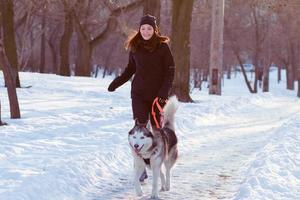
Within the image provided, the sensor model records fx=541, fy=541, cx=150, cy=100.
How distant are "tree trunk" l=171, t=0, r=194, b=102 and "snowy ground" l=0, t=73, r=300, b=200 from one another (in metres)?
2.62

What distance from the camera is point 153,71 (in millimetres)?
7191

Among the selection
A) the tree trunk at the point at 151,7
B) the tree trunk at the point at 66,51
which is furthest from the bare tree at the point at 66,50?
the tree trunk at the point at 151,7

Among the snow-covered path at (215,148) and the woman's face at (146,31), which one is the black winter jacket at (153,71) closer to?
the woman's face at (146,31)

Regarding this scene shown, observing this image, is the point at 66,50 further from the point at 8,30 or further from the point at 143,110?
the point at 143,110

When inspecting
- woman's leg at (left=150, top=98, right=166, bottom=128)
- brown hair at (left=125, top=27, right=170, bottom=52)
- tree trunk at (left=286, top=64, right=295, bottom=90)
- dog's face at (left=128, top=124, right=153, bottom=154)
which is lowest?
tree trunk at (left=286, top=64, right=295, bottom=90)

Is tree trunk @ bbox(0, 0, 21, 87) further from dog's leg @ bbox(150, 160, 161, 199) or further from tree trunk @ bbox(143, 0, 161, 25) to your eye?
dog's leg @ bbox(150, 160, 161, 199)

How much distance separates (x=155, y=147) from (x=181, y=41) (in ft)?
43.6

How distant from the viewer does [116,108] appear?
16438mm

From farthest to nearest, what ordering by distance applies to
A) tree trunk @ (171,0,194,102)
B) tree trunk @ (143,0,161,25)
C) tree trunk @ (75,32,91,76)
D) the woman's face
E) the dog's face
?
tree trunk @ (75,32,91,76) → tree trunk @ (171,0,194,102) → tree trunk @ (143,0,161,25) → the woman's face → the dog's face

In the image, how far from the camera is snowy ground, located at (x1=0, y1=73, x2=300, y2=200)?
6.98 metres

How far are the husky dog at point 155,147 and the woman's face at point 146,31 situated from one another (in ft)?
2.96

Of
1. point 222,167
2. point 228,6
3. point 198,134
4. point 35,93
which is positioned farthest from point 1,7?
point 228,6

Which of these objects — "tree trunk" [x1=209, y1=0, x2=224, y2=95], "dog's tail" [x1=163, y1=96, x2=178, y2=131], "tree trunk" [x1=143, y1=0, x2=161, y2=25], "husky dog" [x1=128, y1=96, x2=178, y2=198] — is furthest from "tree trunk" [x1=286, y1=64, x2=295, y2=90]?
"husky dog" [x1=128, y1=96, x2=178, y2=198]

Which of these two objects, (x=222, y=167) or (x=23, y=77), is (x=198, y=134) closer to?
(x=222, y=167)
